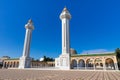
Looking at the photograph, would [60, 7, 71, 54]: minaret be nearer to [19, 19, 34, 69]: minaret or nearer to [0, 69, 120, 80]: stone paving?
[19, 19, 34, 69]: minaret

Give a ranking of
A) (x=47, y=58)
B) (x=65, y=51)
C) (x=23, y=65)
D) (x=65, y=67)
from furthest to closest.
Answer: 1. (x=47, y=58)
2. (x=23, y=65)
3. (x=65, y=51)
4. (x=65, y=67)

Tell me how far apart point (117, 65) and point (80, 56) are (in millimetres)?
10790

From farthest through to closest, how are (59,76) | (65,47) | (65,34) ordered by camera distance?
1. (65,34)
2. (65,47)
3. (59,76)

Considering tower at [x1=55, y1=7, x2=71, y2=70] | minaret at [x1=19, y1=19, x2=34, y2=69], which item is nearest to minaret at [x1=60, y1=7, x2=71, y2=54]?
tower at [x1=55, y1=7, x2=71, y2=70]

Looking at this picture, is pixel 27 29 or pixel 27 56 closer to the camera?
pixel 27 56

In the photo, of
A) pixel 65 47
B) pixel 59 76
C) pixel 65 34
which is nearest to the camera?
pixel 59 76

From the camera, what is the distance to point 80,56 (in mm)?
33281

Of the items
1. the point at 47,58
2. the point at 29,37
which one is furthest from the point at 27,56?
the point at 47,58

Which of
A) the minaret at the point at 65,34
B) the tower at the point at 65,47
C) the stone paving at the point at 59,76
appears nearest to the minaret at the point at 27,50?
the tower at the point at 65,47

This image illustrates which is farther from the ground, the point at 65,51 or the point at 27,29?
the point at 27,29

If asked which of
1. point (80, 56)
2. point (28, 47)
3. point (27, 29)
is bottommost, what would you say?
point (80, 56)

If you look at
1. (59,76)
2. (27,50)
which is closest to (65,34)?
(27,50)

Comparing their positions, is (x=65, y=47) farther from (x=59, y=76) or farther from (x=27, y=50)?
(x=59, y=76)

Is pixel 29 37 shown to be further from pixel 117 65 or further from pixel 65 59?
pixel 117 65
